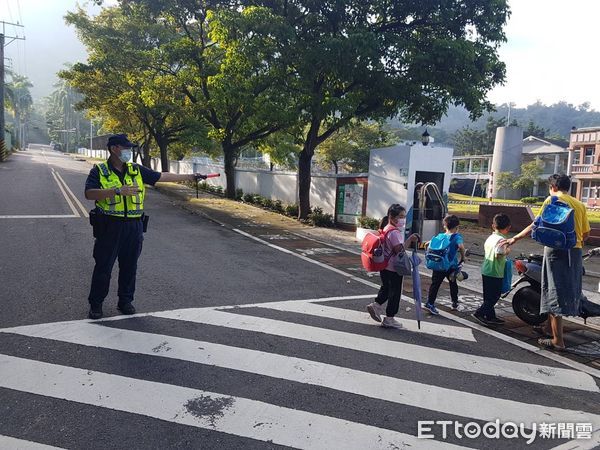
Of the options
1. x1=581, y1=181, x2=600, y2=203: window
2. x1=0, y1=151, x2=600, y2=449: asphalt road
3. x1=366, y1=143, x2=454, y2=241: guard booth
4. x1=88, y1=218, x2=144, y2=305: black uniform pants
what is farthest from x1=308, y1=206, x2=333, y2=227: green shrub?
x1=581, y1=181, x2=600, y2=203: window

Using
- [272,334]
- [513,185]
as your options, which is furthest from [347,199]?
[513,185]

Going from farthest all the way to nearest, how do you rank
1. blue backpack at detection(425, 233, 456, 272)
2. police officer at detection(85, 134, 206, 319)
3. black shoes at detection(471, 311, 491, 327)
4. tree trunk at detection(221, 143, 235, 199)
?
tree trunk at detection(221, 143, 235, 199)
blue backpack at detection(425, 233, 456, 272)
black shoes at detection(471, 311, 491, 327)
police officer at detection(85, 134, 206, 319)

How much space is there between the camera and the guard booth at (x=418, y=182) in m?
12.4

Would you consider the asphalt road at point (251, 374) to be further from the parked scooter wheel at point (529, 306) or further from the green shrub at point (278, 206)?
the green shrub at point (278, 206)

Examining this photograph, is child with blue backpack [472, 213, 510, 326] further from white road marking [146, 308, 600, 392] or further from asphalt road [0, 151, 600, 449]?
white road marking [146, 308, 600, 392]

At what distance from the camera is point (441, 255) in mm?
6441

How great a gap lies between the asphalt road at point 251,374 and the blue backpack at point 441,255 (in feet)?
2.37

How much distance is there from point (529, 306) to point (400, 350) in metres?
2.27

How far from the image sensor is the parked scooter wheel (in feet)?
19.6

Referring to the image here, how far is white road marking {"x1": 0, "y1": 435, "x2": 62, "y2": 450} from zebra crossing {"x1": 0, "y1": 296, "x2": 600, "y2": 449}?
0.5 inches

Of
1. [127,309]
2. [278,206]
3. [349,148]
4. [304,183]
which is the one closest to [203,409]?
[127,309]

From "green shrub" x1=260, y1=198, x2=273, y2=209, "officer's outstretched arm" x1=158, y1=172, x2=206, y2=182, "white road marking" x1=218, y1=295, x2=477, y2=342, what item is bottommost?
"white road marking" x1=218, y1=295, x2=477, y2=342

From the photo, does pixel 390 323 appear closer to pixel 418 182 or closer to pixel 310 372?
pixel 310 372

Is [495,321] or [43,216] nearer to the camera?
[495,321]
